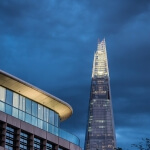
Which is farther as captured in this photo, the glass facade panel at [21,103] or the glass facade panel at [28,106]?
the glass facade panel at [28,106]

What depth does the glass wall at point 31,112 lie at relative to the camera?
67.1 m

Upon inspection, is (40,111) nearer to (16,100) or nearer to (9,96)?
(16,100)

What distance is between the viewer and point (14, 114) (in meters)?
67.3

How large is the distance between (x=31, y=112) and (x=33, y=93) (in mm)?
2297

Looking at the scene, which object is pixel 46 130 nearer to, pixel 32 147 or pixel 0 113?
pixel 32 147

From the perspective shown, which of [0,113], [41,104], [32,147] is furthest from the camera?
[41,104]

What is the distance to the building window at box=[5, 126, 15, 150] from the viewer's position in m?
65.2

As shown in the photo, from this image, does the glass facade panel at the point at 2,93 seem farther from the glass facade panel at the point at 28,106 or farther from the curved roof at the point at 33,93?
the glass facade panel at the point at 28,106

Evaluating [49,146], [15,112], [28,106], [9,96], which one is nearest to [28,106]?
[28,106]

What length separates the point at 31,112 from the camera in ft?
233

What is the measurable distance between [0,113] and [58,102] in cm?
1298

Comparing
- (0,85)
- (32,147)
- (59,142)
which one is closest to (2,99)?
(0,85)

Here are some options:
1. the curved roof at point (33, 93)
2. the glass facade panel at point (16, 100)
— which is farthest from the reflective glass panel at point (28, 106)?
the glass facade panel at point (16, 100)

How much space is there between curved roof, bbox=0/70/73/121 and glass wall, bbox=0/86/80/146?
539 mm
